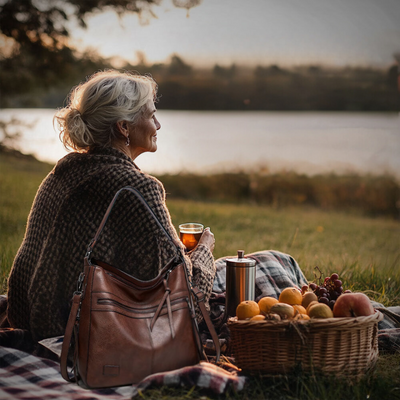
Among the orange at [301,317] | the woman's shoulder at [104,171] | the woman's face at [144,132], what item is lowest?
the orange at [301,317]

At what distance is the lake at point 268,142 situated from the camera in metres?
10.3

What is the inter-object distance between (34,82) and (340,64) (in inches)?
293

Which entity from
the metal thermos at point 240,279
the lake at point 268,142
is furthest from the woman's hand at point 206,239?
the lake at point 268,142

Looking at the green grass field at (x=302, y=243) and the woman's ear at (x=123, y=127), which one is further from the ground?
the woman's ear at (x=123, y=127)

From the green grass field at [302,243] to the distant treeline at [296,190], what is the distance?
409 millimetres

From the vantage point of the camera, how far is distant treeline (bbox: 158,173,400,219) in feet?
34.5

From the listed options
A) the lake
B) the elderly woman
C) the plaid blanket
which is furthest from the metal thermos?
the lake

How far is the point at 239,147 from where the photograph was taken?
1153 centimetres

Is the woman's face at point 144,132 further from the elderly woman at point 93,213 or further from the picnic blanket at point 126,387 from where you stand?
the picnic blanket at point 126,387

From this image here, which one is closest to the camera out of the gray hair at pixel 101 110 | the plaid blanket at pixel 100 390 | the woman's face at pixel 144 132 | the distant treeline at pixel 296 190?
the plaid blanket at pixel 100 390

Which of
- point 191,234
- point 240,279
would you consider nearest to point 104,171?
point 191,234

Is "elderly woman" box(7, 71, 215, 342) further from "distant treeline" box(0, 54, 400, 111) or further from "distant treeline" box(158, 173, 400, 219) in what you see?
"distant treeline" box(0, 54, 400, 111)

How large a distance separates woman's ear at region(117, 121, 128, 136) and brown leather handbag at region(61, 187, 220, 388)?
51 cm

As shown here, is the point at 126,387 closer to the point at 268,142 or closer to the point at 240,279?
the point at 240,279
